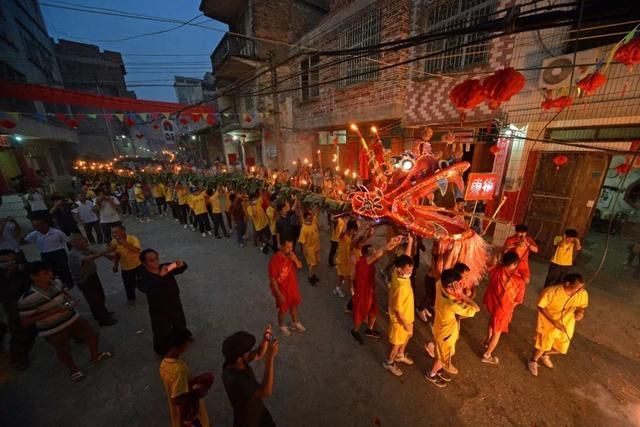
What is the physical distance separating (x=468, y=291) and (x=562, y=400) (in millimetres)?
1683

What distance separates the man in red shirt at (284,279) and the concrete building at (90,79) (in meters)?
29.8

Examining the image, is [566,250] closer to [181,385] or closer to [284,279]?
[284,279]

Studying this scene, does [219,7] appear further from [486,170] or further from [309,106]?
[486,170]

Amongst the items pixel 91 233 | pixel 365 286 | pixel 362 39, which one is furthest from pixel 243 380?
pixel 362 39

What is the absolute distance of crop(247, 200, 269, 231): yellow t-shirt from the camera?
24.4 feet

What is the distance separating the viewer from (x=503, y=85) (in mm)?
3213

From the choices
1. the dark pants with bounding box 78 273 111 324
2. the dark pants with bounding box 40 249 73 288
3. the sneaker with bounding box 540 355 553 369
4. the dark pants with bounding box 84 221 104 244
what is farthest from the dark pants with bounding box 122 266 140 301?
the sneaker with bounding box 540 355 553 369

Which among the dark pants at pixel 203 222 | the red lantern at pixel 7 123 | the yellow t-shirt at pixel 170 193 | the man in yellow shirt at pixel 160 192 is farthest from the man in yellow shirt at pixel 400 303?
the red lantern at pixel 7 123

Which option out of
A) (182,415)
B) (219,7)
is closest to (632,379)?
(182,415)

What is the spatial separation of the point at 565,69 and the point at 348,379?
26.2 feet

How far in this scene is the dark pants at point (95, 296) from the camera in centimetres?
459

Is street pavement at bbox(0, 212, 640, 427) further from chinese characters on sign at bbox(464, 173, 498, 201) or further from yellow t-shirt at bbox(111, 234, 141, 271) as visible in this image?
chinese characters on sign at bbox(464, 173, 498, 201)

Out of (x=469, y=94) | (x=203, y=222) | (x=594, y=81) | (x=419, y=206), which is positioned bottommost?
(x=203, y=222)

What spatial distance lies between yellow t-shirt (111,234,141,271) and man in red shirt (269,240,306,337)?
10.3ft
